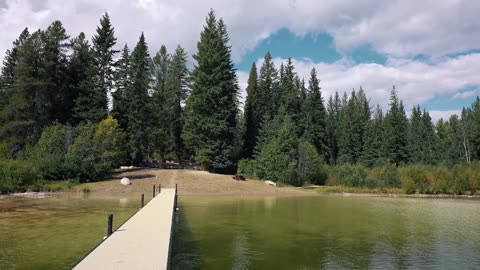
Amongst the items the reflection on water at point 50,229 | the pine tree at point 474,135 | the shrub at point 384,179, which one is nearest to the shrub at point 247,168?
the shrub at point 384,179

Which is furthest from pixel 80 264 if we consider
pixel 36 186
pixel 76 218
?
pixel 36 186

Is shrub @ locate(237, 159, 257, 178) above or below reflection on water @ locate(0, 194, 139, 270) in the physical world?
above

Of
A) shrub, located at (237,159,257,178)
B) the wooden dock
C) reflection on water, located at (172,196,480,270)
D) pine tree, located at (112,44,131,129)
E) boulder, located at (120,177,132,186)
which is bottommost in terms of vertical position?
reflection on water, located at (172,196,480,270)

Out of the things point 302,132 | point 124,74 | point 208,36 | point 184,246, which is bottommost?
point 184,246

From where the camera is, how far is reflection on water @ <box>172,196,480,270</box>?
14617 millimetres

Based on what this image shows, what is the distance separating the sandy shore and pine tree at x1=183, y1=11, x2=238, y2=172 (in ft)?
14.7

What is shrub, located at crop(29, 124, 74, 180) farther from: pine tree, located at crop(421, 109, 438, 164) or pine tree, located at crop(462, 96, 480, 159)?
pine tree, located at crop(462, 96, 480, 159)

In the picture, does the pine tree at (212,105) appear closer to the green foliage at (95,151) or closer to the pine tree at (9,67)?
the green foliage at (95,151)

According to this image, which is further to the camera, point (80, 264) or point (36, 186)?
point (36, 186)

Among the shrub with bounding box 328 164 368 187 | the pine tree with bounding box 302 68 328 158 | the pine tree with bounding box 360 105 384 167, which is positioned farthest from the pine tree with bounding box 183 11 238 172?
the pine tree with bounding box 360 105 384 167

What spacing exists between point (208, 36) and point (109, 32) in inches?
602

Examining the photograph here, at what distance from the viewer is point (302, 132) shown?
73062mm

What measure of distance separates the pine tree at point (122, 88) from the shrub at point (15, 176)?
1869 cm

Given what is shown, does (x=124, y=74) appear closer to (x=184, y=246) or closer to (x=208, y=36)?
(x=208, y=36)
